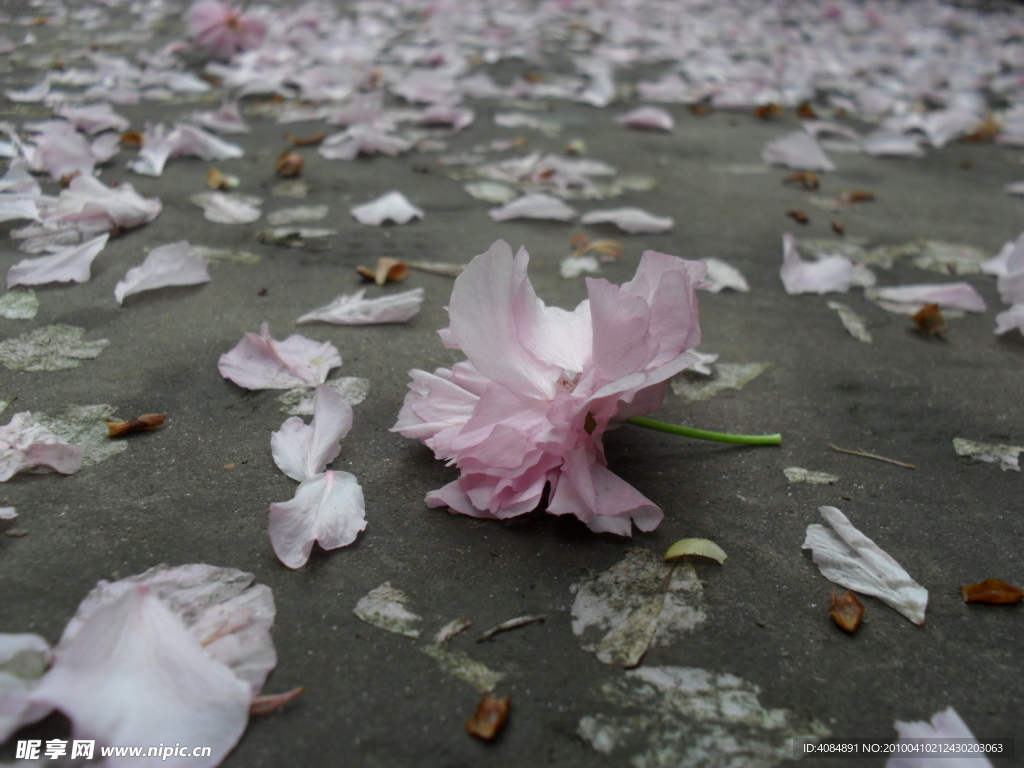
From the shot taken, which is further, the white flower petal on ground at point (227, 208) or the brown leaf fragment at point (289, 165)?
the brown leaf fragment at point (289, 165)

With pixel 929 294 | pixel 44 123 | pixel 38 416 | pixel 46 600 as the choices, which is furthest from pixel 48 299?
pixel 929 294

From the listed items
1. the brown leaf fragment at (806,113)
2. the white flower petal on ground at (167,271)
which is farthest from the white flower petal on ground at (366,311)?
the brown leaf fragment at (806,113)

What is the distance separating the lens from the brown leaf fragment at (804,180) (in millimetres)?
2492

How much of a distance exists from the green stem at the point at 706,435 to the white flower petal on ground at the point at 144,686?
0.67 meters

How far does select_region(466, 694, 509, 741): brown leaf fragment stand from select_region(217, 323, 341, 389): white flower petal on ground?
0.73 metres

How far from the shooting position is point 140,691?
2.34 feet

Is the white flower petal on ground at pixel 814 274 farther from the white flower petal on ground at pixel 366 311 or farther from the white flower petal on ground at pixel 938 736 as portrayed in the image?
the white flower petal on ground at pixel 938 736

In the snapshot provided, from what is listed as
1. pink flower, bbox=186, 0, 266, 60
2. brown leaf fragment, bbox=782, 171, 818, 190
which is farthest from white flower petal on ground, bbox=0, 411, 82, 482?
pink flower, bbox=186, 0, 266, 60

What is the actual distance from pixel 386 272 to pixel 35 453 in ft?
2.79

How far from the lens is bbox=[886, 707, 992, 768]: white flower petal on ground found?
75 centimetres

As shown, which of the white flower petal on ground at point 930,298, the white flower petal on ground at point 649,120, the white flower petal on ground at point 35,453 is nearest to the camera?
the white flower petal on ground at point 35,453

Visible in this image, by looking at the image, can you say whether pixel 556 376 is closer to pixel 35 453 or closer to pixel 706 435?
pixel 706 435

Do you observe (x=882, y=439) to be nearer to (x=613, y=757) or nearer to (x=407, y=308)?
(x=613, y=757)

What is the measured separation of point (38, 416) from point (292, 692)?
28.9 inches
